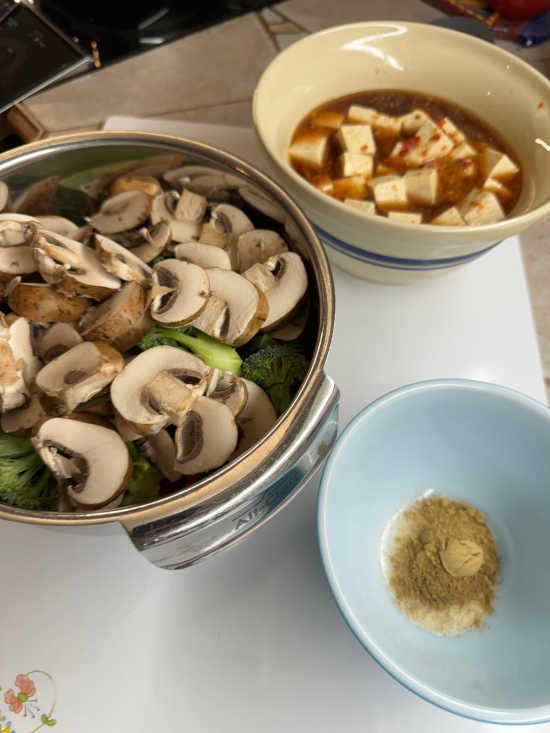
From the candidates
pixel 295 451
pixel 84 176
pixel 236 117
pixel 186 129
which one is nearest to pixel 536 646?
pixel 295 451

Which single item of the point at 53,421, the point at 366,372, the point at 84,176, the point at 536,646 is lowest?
the point at 536,646

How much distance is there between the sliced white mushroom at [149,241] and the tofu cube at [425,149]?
Answer: 43cm

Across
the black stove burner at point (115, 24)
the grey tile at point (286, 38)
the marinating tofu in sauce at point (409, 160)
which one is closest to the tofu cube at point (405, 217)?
the marinating tofu in sauce at point (409, 160)

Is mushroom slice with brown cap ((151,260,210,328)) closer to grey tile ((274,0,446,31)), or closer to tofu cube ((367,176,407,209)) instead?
tofu cube ((367,176,407,209))

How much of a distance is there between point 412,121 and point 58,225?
2.11 feet

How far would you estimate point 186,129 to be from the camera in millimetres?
1074

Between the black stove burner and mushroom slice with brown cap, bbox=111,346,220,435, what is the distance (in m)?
1.13

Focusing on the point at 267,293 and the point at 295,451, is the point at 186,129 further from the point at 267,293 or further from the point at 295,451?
the point at 295,451

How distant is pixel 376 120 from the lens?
0.88 meters

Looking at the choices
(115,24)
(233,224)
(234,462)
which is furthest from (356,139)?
(115,24)

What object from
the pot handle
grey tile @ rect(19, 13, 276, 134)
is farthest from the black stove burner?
the pot handle

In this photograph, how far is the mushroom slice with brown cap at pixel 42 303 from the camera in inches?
23.7

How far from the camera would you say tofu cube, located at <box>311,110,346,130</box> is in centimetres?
88

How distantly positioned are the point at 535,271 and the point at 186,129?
0.85 meters
